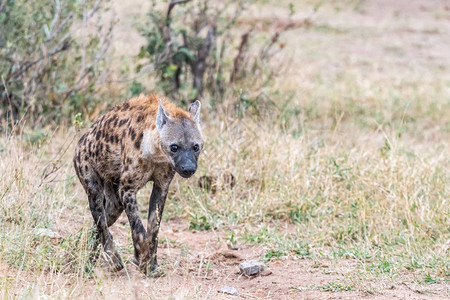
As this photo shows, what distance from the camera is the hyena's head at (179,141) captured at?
171 inches

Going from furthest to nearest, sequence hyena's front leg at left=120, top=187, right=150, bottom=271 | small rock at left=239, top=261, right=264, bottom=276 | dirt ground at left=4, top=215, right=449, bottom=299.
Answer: small rock at left=239, top=261, right=264, bottom=276 → hyena's front leg at left=120, top=187, right=150, bottom=271 → dirt ground at left=4, top=215, right=449, bottom=299

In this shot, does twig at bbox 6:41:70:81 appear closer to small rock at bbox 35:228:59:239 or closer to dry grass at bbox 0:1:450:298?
dry grass at bbox 0:1:450:298

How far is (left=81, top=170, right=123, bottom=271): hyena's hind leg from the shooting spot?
468cm

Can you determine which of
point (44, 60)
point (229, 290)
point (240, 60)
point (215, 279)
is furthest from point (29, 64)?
point (229, 290)

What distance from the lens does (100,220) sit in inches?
187

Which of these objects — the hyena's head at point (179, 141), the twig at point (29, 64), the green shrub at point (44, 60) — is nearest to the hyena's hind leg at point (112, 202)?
the hyena's head at point (179, 141)

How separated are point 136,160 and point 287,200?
189 centimetres

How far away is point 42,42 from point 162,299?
4.16 meters

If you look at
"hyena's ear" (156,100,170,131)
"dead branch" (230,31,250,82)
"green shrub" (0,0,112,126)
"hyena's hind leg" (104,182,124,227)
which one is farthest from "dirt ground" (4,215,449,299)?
"dead branch" (230,31,250,82)

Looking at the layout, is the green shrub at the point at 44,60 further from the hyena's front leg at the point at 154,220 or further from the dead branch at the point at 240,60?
the hyena's front leg at the point at 154,220

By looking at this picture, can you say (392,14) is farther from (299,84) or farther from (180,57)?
(180,57)

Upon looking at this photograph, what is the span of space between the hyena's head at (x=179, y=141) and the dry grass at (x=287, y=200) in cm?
61

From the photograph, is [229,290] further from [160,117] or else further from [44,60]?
[44,60]

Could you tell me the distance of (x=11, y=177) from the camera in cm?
509
